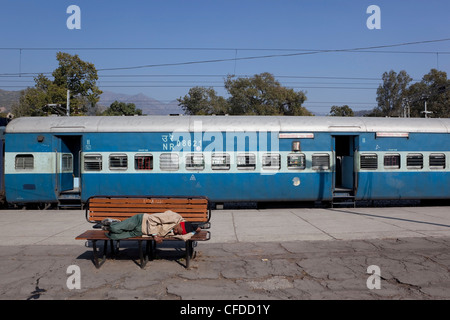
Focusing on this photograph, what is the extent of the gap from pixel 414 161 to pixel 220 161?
24.7 feet

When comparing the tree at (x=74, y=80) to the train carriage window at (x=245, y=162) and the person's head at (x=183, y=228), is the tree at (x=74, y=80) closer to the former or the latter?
the train carriage window at (x=245, y=162)

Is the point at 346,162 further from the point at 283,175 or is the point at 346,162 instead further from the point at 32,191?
the point at 32,191

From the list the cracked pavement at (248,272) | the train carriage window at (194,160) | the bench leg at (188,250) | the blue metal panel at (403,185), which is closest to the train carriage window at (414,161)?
the blue metal panel at (403,185)

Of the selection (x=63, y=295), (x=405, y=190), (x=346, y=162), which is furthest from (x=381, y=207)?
(x=63, y=295)

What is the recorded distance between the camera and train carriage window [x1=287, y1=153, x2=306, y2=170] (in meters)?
13.5

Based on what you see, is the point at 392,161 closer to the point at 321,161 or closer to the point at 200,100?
the point at 321,161

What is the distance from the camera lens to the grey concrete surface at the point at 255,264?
208 inches

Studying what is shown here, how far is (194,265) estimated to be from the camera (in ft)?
21.6

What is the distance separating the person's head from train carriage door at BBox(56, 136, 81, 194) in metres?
8.67

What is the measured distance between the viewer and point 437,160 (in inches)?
554

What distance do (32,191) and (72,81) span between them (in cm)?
2745

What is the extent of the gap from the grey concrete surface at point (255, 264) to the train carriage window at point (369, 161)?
3.26m

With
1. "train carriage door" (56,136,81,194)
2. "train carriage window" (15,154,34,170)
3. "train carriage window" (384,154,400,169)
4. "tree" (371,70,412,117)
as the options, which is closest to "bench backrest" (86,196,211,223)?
"train carriage door" (56,136,81,194)
